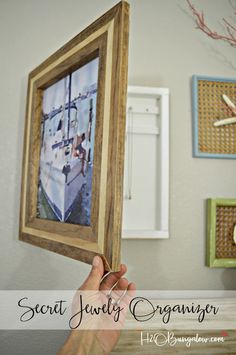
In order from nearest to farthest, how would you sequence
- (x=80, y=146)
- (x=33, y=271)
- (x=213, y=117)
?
(x=80, y=146), (x=33, y=271), (x=213, y=117)

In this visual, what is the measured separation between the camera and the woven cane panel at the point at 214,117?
5.02 feet

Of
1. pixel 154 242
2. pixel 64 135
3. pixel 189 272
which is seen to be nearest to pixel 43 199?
pixel 64 135

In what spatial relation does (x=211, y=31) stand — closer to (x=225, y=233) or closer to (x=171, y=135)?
(x=171, y=135)

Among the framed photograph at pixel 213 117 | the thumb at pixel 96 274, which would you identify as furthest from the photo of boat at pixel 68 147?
the framed photograph at pixel 213 117

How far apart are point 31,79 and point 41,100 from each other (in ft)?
0.41

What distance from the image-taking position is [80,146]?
2.91 feet

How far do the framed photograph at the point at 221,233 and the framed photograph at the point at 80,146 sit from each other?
2.50 ft

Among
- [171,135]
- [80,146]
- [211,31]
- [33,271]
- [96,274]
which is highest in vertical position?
[211,31]

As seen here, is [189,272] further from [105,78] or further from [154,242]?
[105,78]

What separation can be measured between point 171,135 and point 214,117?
0.73 ft

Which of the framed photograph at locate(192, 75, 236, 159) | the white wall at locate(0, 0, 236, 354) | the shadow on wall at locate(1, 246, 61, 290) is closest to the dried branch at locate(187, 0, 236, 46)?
the white wall at locate(0, 0, 236, 354)

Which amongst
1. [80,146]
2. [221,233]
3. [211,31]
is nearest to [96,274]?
[80,146]

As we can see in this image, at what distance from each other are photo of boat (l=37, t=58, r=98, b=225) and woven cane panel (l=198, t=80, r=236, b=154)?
73cm

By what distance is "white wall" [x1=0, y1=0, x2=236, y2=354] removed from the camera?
1.45 m
